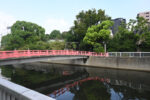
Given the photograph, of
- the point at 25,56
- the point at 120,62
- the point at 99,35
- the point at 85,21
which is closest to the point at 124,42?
the point at 99,35

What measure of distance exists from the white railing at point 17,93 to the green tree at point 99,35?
978 inches

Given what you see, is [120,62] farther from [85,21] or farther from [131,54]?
[85,21]

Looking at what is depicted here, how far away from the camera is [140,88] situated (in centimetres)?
1193

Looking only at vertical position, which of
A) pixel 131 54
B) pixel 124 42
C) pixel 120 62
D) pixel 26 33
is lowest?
pixel 120 62

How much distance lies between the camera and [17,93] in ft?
6.32

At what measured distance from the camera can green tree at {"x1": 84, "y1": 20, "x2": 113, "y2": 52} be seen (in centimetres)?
2609

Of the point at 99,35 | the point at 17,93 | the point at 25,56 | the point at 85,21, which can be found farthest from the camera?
the point at 85,21

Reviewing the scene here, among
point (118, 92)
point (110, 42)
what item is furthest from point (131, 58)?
point (118, 92)

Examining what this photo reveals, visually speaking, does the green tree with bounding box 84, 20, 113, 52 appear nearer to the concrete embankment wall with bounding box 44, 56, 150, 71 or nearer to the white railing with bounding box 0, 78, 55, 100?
the concrete embankment wall with bounding box 44, 56, 150, 71

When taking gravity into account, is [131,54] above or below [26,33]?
below

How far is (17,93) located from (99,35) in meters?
25.5

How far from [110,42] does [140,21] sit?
7.50m

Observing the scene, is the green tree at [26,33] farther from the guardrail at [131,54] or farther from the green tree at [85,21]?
the guardrail at [131,54]

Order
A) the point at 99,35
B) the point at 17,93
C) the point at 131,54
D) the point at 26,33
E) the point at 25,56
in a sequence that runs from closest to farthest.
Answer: the point at 17,93 → the point at 25,56 → the point at 131,54 → the point at 99,35 → the point at 26,33
